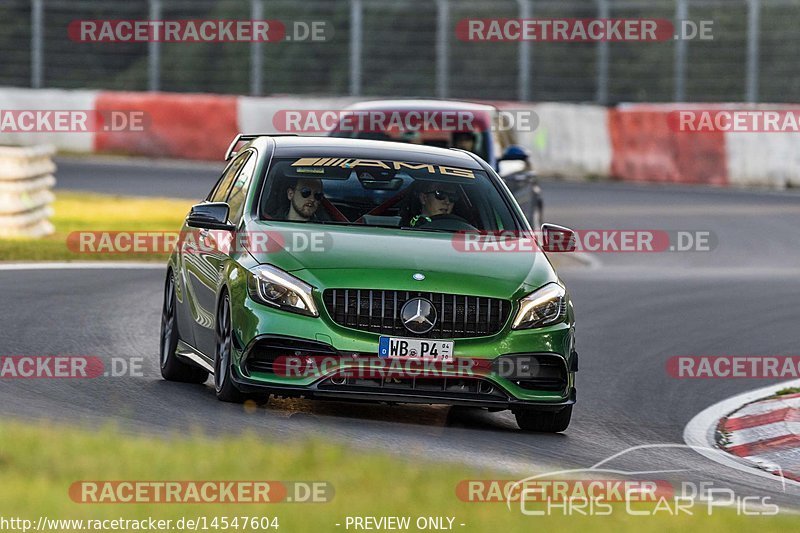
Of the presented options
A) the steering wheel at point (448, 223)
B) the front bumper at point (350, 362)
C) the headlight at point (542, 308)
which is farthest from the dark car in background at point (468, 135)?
the front bumper at point (350, 362)

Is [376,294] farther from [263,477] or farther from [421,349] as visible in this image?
[263,477]

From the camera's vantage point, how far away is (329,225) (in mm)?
10273

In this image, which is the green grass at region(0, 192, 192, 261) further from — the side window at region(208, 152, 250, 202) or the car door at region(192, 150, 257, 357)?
the car door at region(192, 150, 257, 357)

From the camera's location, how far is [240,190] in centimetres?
1090

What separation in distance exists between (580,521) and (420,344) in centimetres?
279

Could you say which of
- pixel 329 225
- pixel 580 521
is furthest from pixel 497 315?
pixel 580 521

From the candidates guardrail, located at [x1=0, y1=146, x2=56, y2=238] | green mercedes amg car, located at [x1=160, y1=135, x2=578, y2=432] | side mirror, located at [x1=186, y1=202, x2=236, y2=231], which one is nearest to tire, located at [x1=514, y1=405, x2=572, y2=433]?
green mercedes amg car, located at [x1=160, y1=135, x2=578, y2=432]

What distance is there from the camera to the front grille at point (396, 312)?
31.0 ft

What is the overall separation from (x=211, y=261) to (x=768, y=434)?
11.2ft

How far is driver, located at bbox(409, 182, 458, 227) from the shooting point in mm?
10656

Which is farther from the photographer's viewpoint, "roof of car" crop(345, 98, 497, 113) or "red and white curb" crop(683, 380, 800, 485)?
"roof of car" crop(345, 98, 497, 113)

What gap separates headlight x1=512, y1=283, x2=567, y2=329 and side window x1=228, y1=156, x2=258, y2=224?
71.9 inches

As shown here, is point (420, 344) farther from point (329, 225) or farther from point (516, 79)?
point (516, 79)

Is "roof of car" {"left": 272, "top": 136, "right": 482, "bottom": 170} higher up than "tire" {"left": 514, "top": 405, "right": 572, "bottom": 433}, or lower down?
higher up
